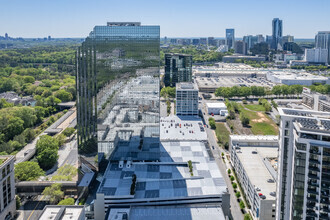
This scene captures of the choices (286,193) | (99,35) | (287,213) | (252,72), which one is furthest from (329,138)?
(252,72)

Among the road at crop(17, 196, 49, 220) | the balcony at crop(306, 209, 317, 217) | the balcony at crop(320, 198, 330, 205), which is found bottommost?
the road at crop(17, 196, 49, 220)

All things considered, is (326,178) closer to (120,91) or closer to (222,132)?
(120,91)

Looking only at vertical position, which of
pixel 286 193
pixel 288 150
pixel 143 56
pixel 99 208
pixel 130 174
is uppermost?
pixel 143 56

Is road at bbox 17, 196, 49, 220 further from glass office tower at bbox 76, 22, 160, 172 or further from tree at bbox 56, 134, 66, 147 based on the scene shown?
tree at bbox 56, 134, 66, 147

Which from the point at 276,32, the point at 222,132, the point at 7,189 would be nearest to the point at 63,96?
the point at 222,132

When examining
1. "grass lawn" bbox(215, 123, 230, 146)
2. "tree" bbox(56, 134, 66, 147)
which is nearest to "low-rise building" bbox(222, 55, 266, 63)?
"grass lawn" bbox(215, 123, 230, 146)

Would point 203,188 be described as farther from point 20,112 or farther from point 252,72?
point 252,72

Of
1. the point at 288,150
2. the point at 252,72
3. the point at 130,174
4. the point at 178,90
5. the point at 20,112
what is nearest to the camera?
the point at 288,150
